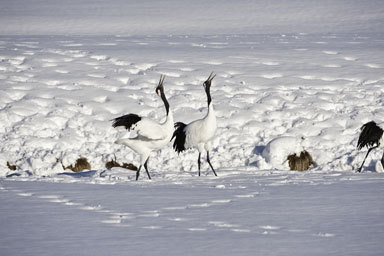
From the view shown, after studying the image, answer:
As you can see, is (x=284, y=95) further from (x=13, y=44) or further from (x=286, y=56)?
(x=13, y=44)

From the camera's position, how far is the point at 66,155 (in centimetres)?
1138

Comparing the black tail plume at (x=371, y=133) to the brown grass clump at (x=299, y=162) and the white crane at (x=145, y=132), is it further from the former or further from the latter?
the white crane at (x=145, y=132)

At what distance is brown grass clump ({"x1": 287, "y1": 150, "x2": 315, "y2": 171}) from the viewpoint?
11.5 meters

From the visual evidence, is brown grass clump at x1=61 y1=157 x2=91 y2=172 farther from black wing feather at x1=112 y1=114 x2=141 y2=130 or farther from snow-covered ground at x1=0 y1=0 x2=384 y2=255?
black wing feather at x1=112 y1=114 x2=141 y2=130

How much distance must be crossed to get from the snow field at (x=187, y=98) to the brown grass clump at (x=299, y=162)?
219 millimetres

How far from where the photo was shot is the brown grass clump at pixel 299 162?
1146 centimetres

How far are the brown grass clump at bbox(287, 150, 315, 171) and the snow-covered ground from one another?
0.14 m

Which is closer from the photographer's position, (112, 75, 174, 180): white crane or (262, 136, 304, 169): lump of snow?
(112, 75, 174, 180): white crane

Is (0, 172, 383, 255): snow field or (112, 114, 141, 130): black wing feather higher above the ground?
(112, 114, 141, 130): black wing feather

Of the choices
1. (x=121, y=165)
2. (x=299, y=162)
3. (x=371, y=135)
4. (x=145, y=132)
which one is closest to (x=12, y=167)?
(x=121, y=165)

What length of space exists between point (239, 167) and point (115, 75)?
579 centimetres

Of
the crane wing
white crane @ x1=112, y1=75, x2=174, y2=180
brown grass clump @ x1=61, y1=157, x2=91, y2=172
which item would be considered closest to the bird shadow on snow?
white crane @ x1=112, y1=75, x2=174, y2=180

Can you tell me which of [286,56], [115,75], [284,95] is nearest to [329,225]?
[284,95]

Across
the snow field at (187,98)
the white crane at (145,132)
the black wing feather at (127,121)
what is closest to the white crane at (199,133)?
the snow field at (187,98)
